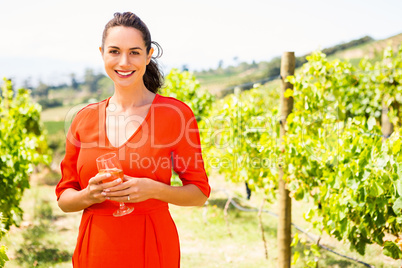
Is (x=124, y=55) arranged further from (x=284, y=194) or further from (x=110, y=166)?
(x=284, y=194)

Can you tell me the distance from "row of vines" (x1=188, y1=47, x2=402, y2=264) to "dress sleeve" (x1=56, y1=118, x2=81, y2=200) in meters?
2.06

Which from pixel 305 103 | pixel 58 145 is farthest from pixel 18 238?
pixel 58 145

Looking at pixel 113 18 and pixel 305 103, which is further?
pixel 305 103

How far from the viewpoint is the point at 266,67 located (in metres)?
35.2

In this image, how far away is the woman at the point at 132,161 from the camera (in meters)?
1.63

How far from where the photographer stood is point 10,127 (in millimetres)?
5102

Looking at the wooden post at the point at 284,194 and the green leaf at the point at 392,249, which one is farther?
the wooden post at the point at 284,194

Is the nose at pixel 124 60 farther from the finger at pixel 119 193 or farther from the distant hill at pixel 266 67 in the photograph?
the distant hill at pixel 266 67

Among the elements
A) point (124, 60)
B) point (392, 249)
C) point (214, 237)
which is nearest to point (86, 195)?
point (124, 60)

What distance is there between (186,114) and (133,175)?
36cm

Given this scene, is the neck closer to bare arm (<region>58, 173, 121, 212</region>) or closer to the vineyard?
bare arm (<region>58, 173, 121, 212</region>)

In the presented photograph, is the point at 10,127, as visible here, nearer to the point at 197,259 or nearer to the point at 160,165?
the point at 197,259

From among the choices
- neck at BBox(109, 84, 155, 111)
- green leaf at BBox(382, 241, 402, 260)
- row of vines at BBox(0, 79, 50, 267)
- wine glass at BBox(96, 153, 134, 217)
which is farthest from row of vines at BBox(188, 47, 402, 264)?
row of vines at BBox(0, 79, 50, 267)

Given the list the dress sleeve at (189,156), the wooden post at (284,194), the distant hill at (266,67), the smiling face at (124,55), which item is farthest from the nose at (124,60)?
the distant hill at (266,67)
